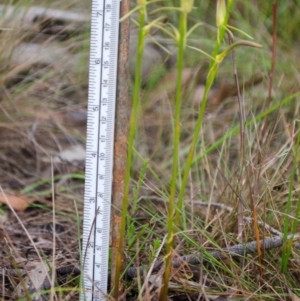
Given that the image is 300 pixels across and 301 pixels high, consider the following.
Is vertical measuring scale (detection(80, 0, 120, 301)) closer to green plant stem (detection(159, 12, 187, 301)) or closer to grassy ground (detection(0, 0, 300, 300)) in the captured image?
grassy ground (detection(0, 0, 300, 300))

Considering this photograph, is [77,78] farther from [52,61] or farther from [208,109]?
[208,109]

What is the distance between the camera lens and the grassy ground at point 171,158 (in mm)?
1688

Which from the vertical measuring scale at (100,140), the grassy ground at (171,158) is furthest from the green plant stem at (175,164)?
the vertical measuring scale at (100,140)

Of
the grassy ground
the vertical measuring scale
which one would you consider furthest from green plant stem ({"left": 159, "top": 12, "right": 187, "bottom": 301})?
the vertical measuring scale

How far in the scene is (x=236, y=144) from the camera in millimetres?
2699

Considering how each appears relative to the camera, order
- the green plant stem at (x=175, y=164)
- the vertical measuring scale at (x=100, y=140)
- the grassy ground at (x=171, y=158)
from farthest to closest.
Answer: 1. the grassy ground at (x=171, y=158)
2. the vertical measuring scale at (x=100, y=140)
3. the green plant stem at (x=175, y=164)

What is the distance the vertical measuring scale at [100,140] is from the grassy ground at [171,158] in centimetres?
8

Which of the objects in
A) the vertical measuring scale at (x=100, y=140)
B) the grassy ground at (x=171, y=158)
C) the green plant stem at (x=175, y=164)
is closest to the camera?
the green plant stem at (x=175, y=164)

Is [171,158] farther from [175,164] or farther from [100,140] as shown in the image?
[175,164]

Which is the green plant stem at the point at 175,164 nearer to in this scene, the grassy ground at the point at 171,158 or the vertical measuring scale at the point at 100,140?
the grassy ground at the point at 171,158

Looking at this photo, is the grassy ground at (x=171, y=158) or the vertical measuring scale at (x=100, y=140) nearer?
the vertical measuring scale at (x=100, y=140)

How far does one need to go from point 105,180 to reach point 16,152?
119 cm

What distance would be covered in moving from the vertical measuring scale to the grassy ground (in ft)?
0.25

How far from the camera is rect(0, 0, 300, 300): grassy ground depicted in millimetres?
1688
